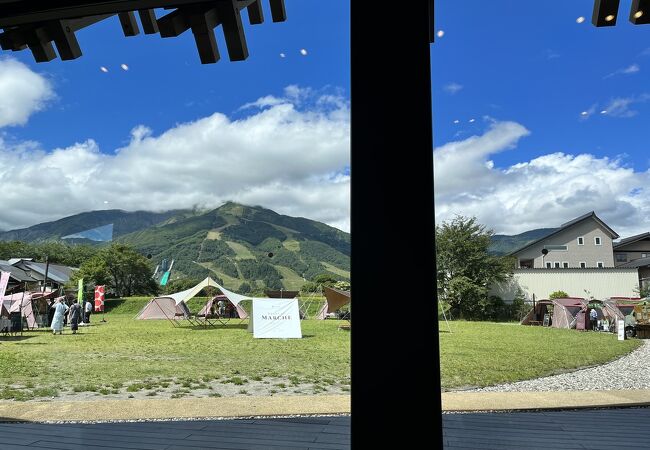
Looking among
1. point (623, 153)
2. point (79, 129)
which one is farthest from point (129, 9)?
point (79, 129)

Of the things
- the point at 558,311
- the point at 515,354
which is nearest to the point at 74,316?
the point at 515,354

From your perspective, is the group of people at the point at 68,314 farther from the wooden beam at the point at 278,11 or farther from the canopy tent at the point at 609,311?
the canopy tent at the point at 609,311

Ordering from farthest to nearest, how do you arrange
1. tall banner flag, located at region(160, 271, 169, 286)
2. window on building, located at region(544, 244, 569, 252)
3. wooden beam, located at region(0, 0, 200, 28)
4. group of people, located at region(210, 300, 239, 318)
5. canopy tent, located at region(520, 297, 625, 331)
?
1. window on building, located at region(544, 244, 569, 252)
2. group of people, located at region(210, 300, 239, 318)
3. tall banner flag, located at region(160, 271, 169, 286)
4. canopy tent, located at region(520, 297, 625, 331)
5. wooden beam, located at region(0, 0, 200, 28)

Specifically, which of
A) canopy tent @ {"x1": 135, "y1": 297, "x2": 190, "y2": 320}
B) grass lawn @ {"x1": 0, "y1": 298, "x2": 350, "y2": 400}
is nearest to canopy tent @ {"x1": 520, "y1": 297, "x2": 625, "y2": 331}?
grass lawn @ {"x1": 0, "y1": 298, "x2": 350, "y2": 400}

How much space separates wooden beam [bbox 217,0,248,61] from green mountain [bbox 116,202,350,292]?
7196 millimetres

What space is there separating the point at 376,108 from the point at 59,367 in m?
5.24

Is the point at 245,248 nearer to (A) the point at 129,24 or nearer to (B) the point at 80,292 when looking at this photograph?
(B) the point at 80,292

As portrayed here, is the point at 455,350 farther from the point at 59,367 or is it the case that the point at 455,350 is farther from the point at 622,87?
the point at 622,87

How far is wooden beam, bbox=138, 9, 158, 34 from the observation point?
1037 mm

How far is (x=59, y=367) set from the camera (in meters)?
4.70

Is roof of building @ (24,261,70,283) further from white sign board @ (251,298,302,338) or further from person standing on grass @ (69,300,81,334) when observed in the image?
white sign board @ (251,298,302,338)

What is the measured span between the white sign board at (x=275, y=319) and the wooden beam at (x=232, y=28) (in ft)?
22.1

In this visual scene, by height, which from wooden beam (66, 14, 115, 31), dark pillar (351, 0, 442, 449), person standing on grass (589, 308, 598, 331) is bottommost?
person standing on grass (589, 308, 598, 331)

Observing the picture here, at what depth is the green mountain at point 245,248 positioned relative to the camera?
425 inches
